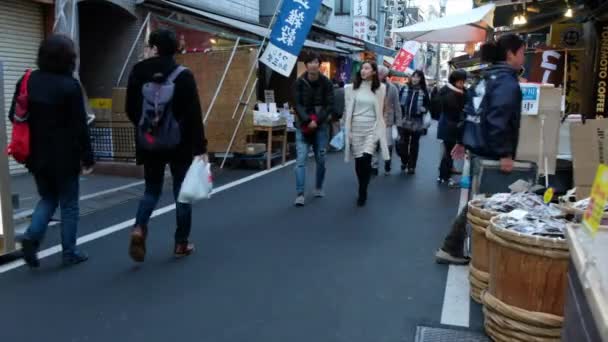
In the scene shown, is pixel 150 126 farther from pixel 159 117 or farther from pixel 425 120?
pixel 425 120

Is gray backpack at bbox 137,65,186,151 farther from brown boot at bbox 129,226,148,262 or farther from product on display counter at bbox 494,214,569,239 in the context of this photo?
product on display counter at bbox 494,214,569,239

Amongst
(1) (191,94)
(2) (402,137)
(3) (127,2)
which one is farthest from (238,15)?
(1) (191,94)

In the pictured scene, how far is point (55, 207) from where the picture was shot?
464 centimetres

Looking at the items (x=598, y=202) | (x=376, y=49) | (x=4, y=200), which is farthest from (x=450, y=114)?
(x=376, y=49)

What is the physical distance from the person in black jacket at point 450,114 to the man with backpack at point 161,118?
5.19 metres

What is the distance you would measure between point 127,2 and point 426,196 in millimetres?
7280

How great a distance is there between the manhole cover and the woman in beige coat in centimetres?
366

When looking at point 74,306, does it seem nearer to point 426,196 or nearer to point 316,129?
point 316,129

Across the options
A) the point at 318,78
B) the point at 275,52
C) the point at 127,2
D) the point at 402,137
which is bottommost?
the point at 402,137

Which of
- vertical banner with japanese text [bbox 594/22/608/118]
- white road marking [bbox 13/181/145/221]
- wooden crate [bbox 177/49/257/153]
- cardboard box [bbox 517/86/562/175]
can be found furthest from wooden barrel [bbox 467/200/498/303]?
wooden crate [bbox 177/49/257/153]

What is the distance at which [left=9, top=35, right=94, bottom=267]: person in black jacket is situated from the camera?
14.3 feet

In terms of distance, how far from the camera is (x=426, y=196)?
25.8 ft

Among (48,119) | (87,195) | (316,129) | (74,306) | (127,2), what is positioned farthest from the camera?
(127,2)

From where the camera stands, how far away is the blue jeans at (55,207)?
14.6 feet
